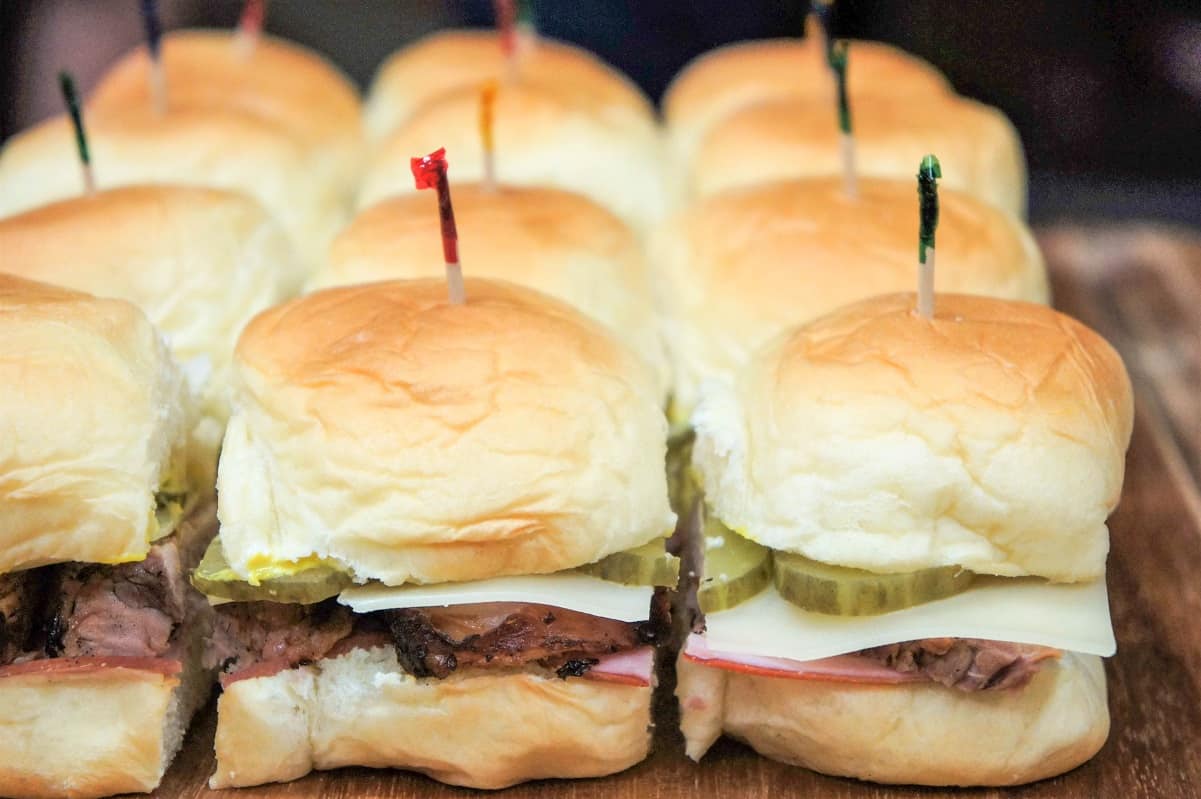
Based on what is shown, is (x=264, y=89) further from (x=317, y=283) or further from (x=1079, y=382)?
(x=1079, y=382)

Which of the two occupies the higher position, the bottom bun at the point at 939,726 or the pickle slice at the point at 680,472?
the pickle slice at the point at 680,472

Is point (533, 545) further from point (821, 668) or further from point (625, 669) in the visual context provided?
point (821, 668)

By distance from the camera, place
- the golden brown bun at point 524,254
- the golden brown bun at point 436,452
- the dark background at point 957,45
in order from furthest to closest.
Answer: the dark background at point 957,45 < the golden brown bun at point 524,254 < the golden brown bun at point 436,452

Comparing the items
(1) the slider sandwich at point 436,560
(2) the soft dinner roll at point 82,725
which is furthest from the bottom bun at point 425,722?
(2) the soft dinner roll at point 82,725

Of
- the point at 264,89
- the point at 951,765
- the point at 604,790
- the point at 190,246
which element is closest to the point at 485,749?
the point at 604,790

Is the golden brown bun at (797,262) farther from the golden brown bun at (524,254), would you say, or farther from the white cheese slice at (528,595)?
the white cheese slice at (528,595)

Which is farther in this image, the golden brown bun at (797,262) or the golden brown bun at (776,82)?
the golden brown bun at (776,82)
